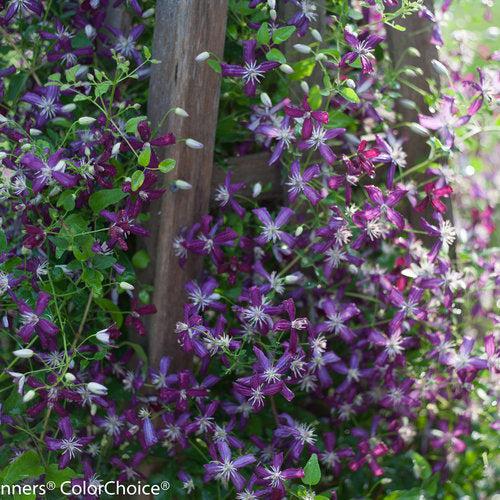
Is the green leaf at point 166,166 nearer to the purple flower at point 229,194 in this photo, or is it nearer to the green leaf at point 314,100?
the purple flower at point 229,194

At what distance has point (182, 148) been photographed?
1579 mm

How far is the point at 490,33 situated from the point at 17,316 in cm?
131

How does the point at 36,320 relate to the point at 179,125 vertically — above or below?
below

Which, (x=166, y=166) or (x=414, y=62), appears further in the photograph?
(x=414, y=62)

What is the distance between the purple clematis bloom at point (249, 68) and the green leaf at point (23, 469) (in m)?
0.84

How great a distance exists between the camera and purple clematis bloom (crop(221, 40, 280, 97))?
4.87 feet

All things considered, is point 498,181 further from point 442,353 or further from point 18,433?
point 18,433

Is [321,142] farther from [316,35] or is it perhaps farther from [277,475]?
[277,475]

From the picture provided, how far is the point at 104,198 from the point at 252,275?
0.41 meters

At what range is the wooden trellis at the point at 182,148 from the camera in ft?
5.01

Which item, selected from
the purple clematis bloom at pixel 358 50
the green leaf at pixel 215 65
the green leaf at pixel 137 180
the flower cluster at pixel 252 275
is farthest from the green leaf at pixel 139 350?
the purple clematis bloom at pixel 358 50

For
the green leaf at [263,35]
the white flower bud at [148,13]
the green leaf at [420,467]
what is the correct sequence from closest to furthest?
the green leaf at [263,35] < the white flower bud at [148,13] < the green leaf at [420,467]

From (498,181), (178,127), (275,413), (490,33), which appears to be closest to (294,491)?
(275,413)

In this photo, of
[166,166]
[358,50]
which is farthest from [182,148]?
[358,50]
